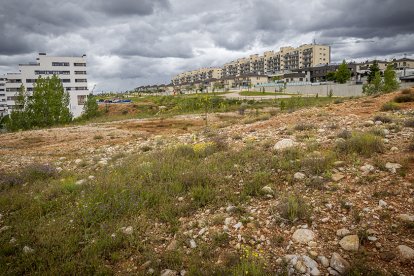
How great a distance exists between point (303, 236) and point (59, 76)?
71.7m

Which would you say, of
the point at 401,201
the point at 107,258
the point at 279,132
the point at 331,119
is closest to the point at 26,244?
the point at 107,258

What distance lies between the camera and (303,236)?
3.65 m

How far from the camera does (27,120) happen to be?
31.0 m

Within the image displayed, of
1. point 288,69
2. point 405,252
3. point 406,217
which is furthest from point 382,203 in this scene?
point 288,69

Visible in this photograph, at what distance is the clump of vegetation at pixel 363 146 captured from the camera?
5.87 metres

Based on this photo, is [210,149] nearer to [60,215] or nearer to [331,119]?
[60,215]

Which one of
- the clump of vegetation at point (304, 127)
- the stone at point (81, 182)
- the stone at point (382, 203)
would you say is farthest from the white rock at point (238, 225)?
the clump of vegetation at point (304, 127)

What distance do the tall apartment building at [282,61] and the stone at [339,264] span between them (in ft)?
365

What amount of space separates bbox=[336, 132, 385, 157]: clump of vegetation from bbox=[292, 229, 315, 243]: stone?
9.93 feet

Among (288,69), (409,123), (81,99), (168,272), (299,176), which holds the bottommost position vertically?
(168,272)

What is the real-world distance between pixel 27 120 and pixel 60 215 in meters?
31.9

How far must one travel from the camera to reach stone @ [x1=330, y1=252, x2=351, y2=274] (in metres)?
3.05

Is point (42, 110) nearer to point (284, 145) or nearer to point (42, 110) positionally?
point (42, 110)

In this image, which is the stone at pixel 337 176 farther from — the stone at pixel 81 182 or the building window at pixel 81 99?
the building window at pixel 81 99
